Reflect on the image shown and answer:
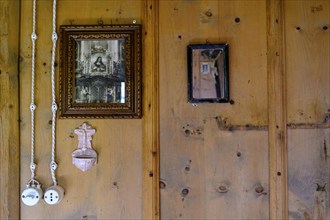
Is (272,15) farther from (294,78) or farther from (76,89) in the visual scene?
(76,89)

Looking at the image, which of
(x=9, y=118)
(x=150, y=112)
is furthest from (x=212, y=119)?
(x=9, y=118)

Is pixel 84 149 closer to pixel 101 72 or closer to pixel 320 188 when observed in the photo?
pixel 101 72

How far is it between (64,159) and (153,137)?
1.30ft

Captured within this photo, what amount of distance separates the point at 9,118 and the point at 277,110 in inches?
44.1

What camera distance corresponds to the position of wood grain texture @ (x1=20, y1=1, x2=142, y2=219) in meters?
1.25

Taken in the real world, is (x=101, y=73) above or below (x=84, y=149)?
above

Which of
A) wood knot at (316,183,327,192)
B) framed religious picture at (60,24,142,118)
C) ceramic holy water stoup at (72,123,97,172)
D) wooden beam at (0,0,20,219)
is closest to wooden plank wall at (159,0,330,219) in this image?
wood knot at (316,183,327,192)

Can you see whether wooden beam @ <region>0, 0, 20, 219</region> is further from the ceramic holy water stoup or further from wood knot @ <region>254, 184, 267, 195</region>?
wood knot @ <region>254, 184, 267, 195</region>

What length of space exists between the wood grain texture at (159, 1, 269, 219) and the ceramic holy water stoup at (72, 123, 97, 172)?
0.29 metres

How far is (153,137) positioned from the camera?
48.9 inches

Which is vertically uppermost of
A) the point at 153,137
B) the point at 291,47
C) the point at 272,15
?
the point at 272,15

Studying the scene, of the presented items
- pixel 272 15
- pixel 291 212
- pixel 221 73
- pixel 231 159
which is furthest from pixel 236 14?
pixel 291 212

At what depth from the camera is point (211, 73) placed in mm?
1220

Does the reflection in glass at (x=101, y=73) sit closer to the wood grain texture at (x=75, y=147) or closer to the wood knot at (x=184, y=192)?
the wood grain texture at (x=75, y=147)
